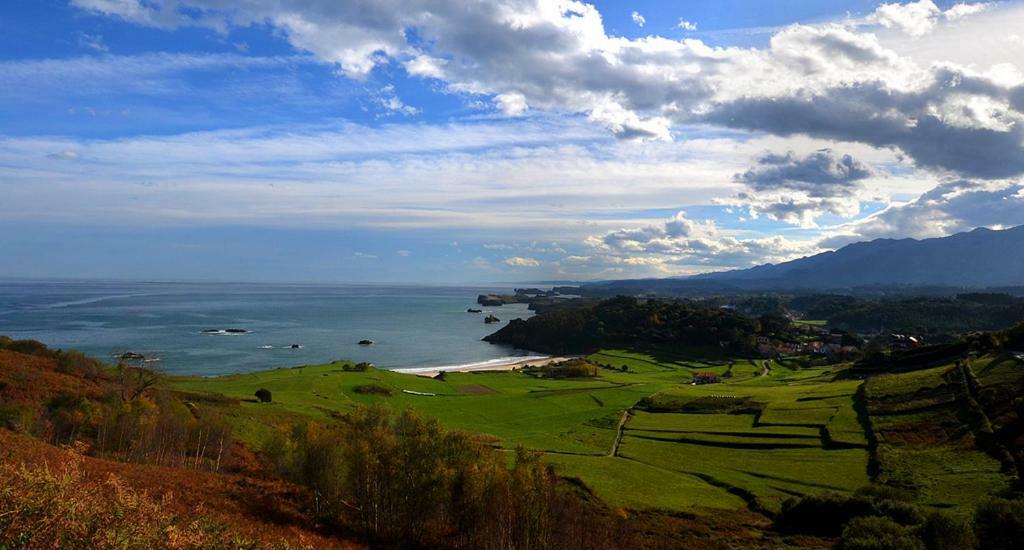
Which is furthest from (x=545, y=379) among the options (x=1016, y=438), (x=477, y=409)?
(x=1016, y=438)

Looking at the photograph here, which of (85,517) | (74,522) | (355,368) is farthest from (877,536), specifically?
(355,368)

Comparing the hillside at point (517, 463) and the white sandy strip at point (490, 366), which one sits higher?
the hillside at point (517, 463)

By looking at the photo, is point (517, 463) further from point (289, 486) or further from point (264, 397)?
point (264, 397)

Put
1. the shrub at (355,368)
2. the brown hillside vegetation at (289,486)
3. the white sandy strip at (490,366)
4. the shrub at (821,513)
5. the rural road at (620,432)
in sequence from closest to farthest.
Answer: the brown hillside vegetation at (289,486) → the shrub at (821,513) → the rural road at (620,432) → the shrub at (355,368) → the white sandy strip at (490,366)

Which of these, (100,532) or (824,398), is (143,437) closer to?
(100,532)

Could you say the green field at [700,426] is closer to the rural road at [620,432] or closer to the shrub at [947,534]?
the rural road at [620,432]

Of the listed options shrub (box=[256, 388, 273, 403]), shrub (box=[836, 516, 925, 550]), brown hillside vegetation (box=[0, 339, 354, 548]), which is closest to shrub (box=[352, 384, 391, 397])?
shrub (box=[256, 388, 273, 403])

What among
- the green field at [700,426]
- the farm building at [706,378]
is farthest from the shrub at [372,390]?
the farm building at [706,378]
